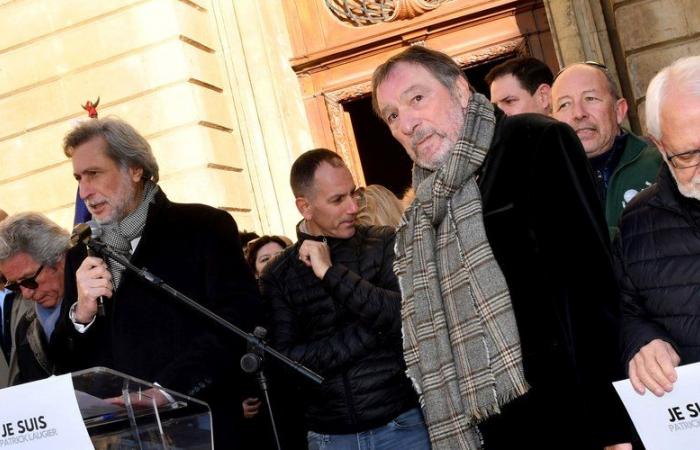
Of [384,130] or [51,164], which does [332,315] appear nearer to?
[51,164]

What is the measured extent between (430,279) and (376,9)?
5546mm

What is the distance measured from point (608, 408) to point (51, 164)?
6.70 metres

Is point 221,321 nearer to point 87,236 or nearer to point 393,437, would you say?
point 87,236

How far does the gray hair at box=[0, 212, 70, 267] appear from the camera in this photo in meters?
4.35

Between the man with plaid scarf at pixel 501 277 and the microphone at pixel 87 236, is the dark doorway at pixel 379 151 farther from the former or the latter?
the man with plaid scarf at pixel 501 277

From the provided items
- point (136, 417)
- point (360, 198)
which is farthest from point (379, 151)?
point (136, 417)

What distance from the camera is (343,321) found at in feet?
13.4

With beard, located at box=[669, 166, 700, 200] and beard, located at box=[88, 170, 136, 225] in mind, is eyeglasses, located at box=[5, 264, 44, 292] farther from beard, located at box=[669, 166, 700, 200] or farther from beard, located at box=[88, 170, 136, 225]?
beard, located at box=[669, 166, 700, 200]

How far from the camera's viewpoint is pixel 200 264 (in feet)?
12.6

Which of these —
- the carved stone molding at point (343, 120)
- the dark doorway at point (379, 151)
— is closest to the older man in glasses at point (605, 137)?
the carved stone molding at point (343, 120)

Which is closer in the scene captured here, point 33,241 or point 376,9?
point 33,241

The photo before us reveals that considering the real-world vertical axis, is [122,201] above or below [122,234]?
above

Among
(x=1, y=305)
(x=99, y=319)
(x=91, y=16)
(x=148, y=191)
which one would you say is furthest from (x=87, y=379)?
(x=91, y=16)

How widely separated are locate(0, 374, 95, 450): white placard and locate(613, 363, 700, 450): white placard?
1.39 meters
